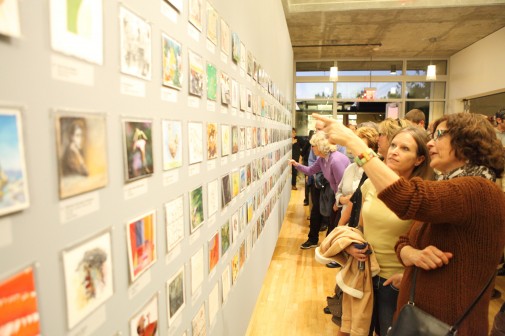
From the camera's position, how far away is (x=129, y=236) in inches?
35.9

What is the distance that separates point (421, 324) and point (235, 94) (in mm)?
1494

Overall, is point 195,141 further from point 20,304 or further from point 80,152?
point 20,304

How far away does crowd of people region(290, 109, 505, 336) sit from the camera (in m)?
1.18

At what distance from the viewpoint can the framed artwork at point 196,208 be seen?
53.9 inches

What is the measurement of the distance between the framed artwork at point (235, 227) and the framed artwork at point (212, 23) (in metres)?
1.02

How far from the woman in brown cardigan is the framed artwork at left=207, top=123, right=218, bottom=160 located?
0.53 meters

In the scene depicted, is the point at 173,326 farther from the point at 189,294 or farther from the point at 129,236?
the point at 129,236

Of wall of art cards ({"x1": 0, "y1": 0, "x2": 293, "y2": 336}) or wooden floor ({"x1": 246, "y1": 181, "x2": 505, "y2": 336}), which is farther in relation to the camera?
wooden floor ({"x1": 246, "y1": 181, "x2": 505, "y2": 336})

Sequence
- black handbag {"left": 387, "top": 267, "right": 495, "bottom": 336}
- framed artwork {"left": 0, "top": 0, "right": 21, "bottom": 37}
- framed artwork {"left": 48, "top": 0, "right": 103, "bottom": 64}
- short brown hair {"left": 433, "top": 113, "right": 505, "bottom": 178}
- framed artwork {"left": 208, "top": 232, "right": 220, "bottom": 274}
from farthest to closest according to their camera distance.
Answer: framed artwork {"left": 208, "top": 232, "right": 220, "bottom": 274}
short brown hair {"left": 433, "top": 113, "right": 505, "bottom": 178}
black handbag {"left": 387, "top": 267, "right": 495, "bottom": 336}
framed artwork {"left": 48, "top": 0, "right": 103, "bottom": 64}
framed artwork {"left": 0, "top": 0, "right": 21, "bottom": 37}

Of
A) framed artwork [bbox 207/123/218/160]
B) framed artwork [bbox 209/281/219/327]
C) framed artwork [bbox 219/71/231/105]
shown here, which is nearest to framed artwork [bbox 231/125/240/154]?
framed artwork [bbox 219/71/231/105]

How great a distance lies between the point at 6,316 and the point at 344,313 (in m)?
1.87

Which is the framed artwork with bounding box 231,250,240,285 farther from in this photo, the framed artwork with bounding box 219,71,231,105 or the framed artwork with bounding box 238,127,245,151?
the framed artwork with bounding box 219,71,231,105

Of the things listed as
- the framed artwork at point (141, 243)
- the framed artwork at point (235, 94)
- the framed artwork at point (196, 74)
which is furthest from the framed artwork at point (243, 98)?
the framed artwork at point (141, 243)

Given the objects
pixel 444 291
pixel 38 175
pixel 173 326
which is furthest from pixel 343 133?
pixel 38 175
